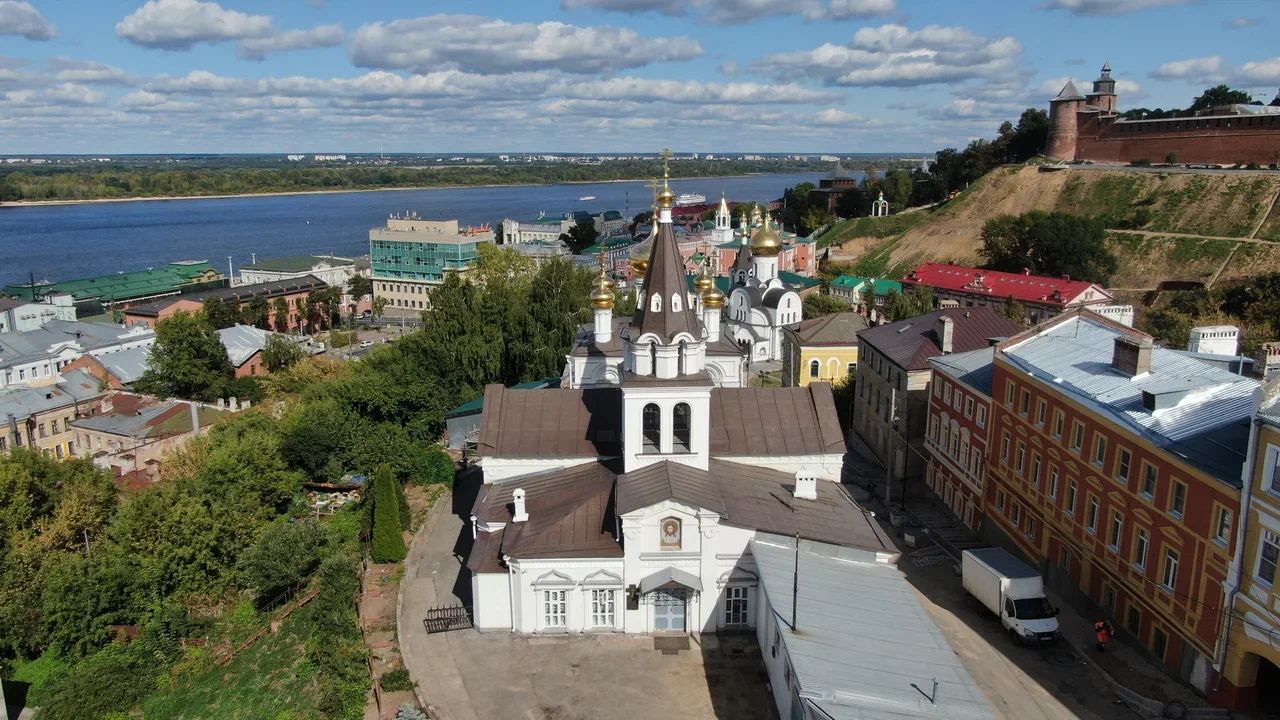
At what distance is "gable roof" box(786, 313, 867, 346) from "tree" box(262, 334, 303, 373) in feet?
102

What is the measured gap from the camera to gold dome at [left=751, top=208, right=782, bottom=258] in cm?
5622

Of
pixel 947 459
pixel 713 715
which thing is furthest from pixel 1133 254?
pixel 713 715

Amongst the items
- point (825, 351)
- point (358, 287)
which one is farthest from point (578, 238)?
point (825, 351)

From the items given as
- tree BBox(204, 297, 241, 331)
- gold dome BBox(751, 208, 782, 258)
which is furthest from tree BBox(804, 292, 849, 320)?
tree BBox(204, 297, 241, 331)

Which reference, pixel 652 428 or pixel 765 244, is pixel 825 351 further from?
pixel 652 428

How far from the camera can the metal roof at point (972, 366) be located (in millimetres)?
27156

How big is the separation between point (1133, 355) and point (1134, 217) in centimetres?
6096

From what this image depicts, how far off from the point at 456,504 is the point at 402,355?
16.6 metres

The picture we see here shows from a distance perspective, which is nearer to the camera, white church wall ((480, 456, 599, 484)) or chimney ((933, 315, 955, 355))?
white church wall ((480, 456, 599, 484))

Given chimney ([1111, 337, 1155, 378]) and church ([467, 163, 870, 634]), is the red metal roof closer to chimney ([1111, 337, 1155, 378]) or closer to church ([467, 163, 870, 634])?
chimney ([1111, 337, 1155, 378])

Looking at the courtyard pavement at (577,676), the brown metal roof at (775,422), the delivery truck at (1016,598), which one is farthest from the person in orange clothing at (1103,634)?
the courtyard pavement at (577,676)

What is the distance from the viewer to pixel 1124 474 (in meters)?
20.0

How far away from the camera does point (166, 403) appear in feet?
135

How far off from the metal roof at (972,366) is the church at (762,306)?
23579mm
